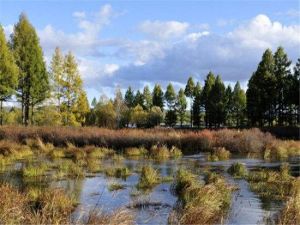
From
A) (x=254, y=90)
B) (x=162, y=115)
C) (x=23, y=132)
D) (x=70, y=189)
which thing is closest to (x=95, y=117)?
(x=162, y=115)

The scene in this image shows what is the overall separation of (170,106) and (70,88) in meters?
44.2

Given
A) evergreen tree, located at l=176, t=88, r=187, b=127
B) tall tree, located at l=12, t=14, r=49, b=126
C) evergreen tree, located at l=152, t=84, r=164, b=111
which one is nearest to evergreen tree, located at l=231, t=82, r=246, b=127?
evergreen tree, located at l=176, t=88, r=187, b=127

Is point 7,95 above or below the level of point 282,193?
above

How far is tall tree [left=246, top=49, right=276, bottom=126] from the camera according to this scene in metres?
53.0

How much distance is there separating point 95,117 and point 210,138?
178ft

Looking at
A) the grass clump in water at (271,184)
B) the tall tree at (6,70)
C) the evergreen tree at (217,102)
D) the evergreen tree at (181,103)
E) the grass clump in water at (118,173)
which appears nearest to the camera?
the grass clump in water at (271,184)

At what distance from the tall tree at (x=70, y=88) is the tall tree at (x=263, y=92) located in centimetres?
2159

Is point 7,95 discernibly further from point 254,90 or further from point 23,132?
point 254,90

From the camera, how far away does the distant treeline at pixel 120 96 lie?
41156 mm

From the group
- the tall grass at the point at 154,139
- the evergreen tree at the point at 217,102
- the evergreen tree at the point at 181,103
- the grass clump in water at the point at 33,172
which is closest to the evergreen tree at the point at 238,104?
the evergreen tree at the point at 217,102

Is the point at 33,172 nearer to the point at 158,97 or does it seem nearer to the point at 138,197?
the point at 138,197

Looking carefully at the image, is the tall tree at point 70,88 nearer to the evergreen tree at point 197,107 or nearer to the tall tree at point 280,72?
the tall tree at point 280,72

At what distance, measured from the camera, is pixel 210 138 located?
29.4 meters

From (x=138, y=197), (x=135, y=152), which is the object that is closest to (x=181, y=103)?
(x=135, y=152)
